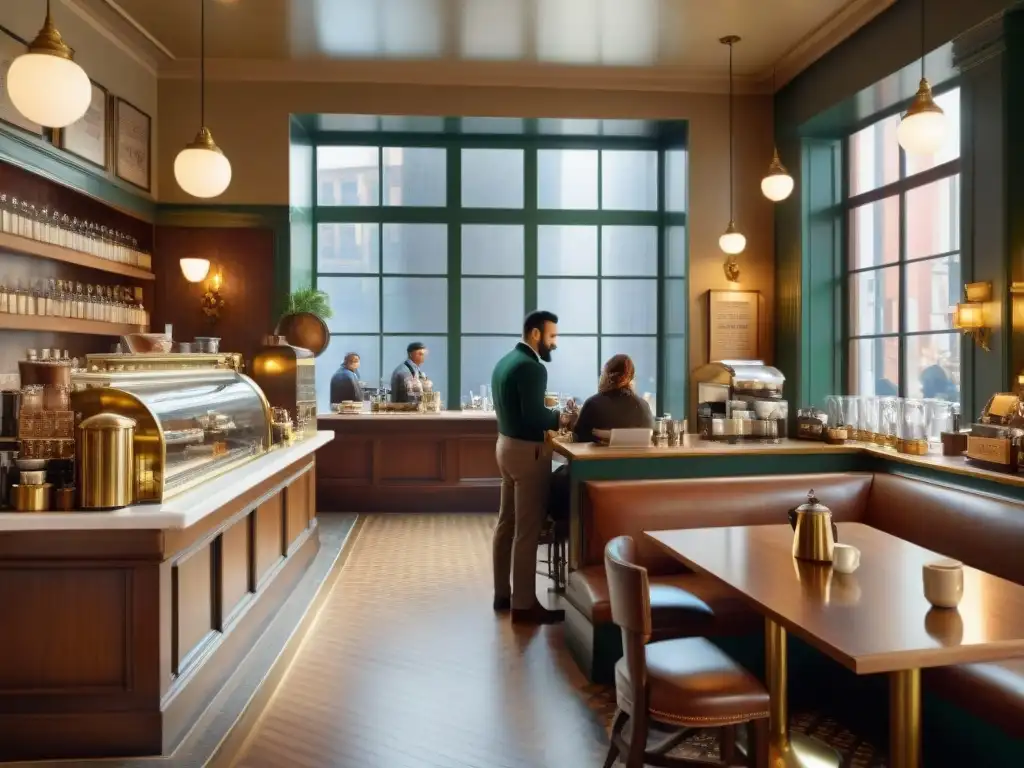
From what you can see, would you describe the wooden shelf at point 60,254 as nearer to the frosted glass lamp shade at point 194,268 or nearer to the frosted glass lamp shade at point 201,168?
the frosted glass lamp shade at point 194,268

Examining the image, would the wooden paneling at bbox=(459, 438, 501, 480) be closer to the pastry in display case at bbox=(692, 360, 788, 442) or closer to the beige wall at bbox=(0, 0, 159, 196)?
the pastry in display case at bbox=(692, 360, 788, 442)

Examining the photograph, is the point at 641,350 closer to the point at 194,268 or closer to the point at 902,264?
the point at 902,264

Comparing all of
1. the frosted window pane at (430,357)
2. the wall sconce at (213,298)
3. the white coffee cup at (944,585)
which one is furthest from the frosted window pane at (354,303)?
the white coffee cup at (944,585)

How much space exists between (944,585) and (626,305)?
689 centimetres

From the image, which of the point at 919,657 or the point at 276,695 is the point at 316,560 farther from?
the point at 919,657

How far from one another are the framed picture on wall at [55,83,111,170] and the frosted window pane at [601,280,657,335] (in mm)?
5083

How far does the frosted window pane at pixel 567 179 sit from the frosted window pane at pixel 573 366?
1.51 meters

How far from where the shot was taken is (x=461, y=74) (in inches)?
300

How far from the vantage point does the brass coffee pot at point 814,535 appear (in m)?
2.79

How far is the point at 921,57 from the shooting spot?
5.43 meters

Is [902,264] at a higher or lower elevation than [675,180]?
lower

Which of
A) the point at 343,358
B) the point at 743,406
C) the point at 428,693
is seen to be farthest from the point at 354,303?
the point at 428,693

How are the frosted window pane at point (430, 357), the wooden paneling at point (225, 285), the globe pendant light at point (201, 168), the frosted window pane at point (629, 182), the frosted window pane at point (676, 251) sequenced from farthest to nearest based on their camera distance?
the frosted window pane at point (629, 182) < the frosted window pane at point (430, 357) < the frosted window pane at point (676, 251) < the wooden paneling at point (225, 285) < the globe pendant light at point (201, 168)

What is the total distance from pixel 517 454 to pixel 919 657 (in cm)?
293
